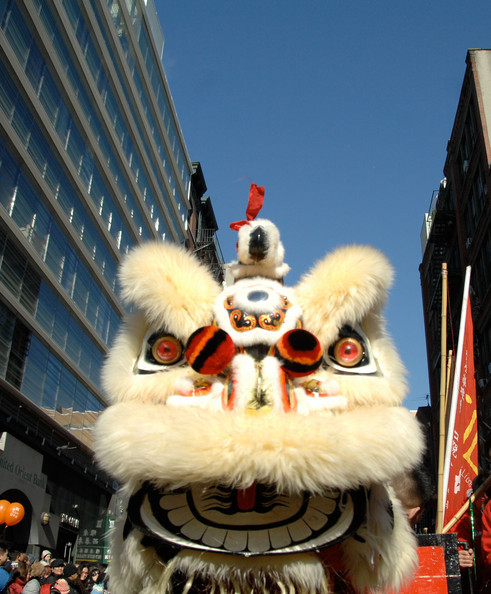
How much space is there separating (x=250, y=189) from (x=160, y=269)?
2.73 ft

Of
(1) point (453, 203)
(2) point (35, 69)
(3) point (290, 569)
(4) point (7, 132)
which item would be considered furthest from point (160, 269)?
(1) point (453, 203)

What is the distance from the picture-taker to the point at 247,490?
2.13 m

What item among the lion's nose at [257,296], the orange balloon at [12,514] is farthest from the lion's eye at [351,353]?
the orange balloon at [12,514]

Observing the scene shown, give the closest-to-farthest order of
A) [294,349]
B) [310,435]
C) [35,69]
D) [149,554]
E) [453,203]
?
[310,435] → [149,554] → [294,349] → [35,69] → [453,203]

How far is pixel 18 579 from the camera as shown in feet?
21.7

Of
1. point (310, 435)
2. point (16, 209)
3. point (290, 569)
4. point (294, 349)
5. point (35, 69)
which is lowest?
point (290, 569)

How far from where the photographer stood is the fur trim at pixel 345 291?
2.60 metres

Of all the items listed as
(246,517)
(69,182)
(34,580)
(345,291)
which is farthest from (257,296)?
(69,182)

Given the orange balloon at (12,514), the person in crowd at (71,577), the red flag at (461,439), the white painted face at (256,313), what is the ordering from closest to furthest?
the white painted face at (256,313) < the red flag at (461,439) < the person in crowd at (71,577) < the orange balloon at (12,514)

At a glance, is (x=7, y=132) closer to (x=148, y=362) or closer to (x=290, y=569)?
(x=148, y=362)

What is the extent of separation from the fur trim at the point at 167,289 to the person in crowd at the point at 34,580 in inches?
197

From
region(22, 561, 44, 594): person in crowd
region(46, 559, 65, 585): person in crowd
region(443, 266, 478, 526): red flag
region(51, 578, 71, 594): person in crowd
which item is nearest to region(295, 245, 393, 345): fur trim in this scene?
region(443, 266, 478, 526): red flag

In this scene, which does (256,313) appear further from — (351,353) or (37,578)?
(37,578)

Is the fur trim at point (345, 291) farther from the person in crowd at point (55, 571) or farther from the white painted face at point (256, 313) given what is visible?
the person in crowd at point (55, 571)
